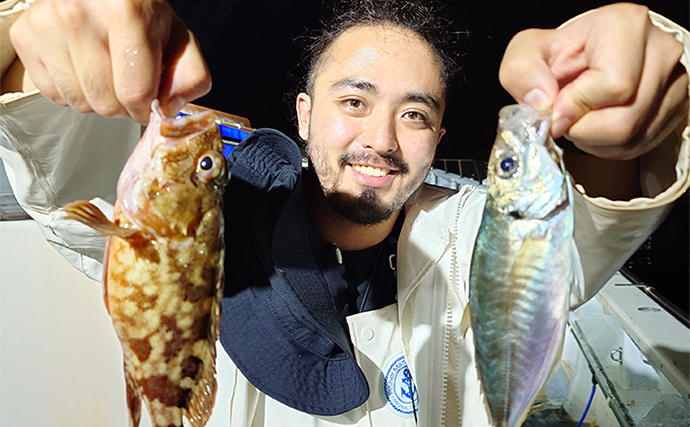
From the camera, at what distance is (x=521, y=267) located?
3.61 ft

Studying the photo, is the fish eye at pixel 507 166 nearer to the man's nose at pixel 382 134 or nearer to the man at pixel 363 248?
the man at pixel 363 248

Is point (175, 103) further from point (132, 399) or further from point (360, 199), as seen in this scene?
point (360, 199)

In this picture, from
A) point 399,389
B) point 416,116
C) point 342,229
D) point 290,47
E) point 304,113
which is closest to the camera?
point 416,116

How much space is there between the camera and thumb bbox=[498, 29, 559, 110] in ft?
3.53

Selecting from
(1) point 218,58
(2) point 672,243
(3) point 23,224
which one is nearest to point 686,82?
(3) point 23,224

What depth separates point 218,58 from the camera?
379 inches

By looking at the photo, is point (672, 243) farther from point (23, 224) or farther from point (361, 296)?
point (23, 224)

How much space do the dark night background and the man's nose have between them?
6.24 meters

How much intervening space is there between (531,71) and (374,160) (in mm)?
1158

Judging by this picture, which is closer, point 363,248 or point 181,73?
point 181,73

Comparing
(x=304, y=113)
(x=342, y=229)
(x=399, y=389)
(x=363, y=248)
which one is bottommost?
(x=399, y=389)

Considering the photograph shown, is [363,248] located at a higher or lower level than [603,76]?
lower

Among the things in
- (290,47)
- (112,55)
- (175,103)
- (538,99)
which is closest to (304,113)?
(175,103)

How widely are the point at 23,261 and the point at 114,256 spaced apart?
1853 mm
